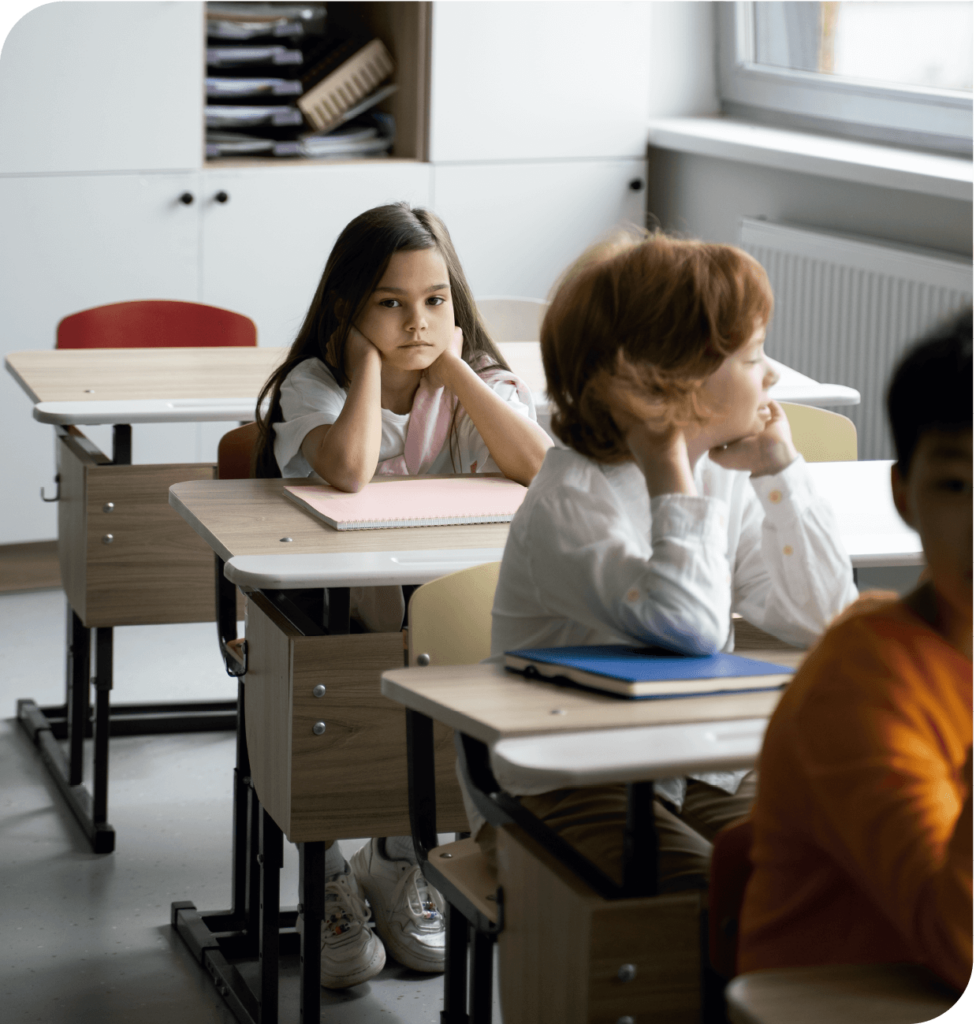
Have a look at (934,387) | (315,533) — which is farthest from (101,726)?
(934,387)

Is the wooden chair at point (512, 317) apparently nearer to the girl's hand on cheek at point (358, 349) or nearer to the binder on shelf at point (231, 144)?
the binder on shelf at point (231, 144)

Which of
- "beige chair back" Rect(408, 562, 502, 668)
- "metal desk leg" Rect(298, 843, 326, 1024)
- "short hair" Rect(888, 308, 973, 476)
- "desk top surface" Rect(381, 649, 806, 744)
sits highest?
"short hair" Rect(888, 308, 973, 476)

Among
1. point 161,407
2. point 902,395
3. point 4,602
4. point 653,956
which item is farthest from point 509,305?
point 902,395

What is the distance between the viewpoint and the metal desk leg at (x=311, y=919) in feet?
6.14

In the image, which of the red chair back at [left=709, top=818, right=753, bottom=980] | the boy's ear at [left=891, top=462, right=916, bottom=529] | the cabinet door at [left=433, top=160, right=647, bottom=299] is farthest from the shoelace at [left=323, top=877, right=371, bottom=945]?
the cabinet door at [left=433, top=160, right=647, bottom=299]

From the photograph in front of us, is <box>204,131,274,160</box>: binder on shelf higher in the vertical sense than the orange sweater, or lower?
higher

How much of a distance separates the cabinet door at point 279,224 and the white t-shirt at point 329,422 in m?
Answer: 1.94

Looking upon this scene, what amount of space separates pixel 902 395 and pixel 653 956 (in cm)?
55

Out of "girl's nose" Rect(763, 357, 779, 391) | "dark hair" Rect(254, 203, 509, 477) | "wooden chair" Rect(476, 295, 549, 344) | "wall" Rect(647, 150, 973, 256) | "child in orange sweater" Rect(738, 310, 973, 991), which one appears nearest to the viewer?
"child in orange sweater" Rect(738, 310, 973, 991)

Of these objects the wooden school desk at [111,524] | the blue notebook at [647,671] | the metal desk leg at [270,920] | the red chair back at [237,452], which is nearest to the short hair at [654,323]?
the blue notebook at [647,671]

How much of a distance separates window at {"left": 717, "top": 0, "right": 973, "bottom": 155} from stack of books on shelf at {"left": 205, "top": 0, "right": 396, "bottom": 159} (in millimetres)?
1066

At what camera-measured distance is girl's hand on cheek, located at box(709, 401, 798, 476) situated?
154 cm

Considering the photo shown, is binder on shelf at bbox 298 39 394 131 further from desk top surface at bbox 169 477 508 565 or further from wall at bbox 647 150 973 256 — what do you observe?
desk top surface at bbox 169 477 508 565

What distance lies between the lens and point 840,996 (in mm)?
877
